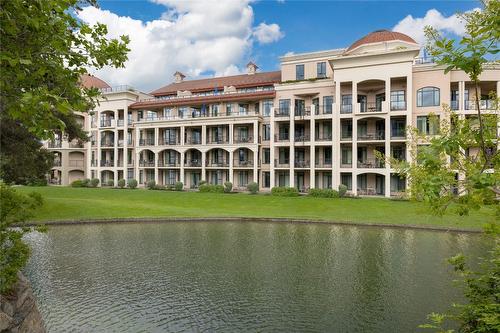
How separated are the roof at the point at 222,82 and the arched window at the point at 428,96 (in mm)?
18955

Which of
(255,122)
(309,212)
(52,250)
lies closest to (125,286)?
(52,250)

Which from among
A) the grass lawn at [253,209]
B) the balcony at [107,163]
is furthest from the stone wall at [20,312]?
the balcony at [107,163]

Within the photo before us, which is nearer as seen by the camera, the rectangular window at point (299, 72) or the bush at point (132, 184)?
the rectangular window at point (299, 72)

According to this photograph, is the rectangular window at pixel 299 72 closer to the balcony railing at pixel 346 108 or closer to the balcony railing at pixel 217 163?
the balcony railing at pixel 346 108

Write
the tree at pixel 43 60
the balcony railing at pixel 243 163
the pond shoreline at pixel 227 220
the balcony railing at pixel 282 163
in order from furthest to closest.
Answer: the balcony railing at pixel 243 163 < the balcony railing at pixel 282 163 < the pond shoreline at pixel 227 220 < the tree at pixel 43 60

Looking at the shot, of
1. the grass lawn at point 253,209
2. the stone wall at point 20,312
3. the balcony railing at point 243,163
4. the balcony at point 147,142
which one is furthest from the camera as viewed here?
the balcony at point 147,142

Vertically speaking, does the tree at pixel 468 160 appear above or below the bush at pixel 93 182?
above

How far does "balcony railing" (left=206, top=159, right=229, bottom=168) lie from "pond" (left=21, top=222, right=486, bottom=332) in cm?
2831

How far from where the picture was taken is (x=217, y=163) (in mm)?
51562

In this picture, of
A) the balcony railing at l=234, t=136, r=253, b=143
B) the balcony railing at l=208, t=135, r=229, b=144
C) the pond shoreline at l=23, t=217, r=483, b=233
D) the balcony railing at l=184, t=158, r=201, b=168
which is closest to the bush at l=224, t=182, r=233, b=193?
the balcony railing at l=234, t=136, r=253, b=143

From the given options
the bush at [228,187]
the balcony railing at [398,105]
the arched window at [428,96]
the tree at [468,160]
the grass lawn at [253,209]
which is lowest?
the grass lawn at [253,209]

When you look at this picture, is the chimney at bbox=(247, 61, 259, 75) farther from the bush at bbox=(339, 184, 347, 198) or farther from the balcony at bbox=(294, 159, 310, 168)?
the bush at bbox=(339, 184, 347, 198)

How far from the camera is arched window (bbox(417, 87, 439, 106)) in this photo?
128 ft

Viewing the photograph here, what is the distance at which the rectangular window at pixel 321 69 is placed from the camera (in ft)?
154
